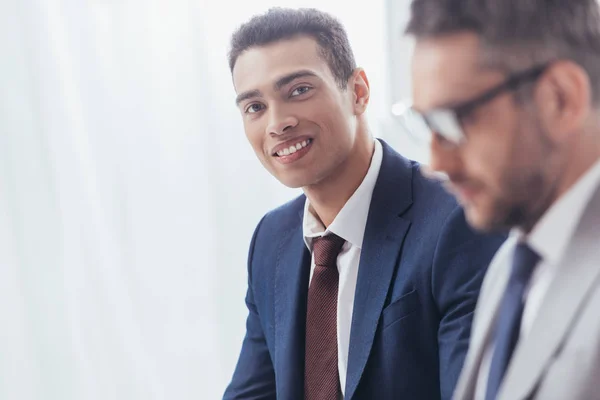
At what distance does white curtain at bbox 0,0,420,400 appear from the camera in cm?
229

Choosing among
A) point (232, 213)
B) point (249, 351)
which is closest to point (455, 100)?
point (249, 351)

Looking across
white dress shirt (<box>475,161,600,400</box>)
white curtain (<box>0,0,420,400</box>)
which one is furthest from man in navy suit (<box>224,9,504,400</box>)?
white curtain (<box>0,0,420,400</box>)

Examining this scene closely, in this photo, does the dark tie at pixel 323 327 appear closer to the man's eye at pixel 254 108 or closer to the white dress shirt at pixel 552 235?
the man's eye at pixel 254 108

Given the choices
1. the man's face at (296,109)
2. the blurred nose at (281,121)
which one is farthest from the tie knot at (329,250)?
the blurred nose at (281,121)

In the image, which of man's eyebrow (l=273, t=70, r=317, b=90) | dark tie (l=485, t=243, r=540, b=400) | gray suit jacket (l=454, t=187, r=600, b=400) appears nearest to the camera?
gray suit jacket (l=454, t=187, r=600, b=400)

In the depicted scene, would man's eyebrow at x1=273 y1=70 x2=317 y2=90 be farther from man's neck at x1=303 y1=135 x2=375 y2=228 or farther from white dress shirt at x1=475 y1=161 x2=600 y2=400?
white dress shirt at x1=475 y1=161 x2=600 y2=400

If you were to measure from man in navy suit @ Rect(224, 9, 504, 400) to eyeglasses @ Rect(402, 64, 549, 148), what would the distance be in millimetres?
542

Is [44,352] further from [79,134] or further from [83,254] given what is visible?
[79,134]

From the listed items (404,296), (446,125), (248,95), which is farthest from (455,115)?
(248,95)

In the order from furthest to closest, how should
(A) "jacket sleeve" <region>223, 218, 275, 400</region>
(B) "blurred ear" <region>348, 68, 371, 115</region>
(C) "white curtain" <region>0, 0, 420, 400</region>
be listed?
(C) "white curtain" <region>0, 0, 420, 400</region>
(A) "jacket sleeve" <region>223, 218, 275, 400</region>
(B) "blurred ear" <region>348, 68, 371, 115</region>

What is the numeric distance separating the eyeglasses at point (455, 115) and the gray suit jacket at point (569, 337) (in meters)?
0.13

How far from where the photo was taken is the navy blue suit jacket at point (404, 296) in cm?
128

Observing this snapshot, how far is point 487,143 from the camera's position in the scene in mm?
719

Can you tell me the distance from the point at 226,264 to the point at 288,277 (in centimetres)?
88
